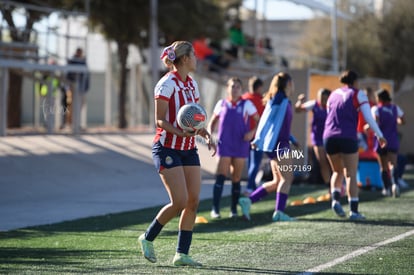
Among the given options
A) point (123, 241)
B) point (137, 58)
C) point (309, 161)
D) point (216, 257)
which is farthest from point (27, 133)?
point (216, 257)

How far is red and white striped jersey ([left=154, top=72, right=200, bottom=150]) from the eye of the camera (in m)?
8.12

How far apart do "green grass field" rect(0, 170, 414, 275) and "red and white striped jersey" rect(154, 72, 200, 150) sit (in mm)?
1135

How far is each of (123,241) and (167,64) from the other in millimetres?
2654

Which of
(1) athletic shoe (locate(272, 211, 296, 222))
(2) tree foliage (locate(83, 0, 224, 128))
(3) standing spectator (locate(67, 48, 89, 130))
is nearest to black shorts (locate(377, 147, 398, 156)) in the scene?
(1) athletic shoe (locate(272, 211, 296, 222))

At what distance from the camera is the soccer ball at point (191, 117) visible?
7.90 m

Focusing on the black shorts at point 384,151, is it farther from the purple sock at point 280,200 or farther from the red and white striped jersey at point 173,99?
the red and white striped jersey at point 173,99

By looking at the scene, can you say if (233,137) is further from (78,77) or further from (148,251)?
(78,77)

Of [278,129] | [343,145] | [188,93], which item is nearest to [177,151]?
[188,93]

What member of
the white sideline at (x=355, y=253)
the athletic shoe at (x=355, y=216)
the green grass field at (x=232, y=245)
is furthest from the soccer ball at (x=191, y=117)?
the athletic shoe at (x=355, y=216)

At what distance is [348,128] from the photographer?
1216cm

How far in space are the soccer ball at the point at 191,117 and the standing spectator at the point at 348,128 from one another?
180 inches

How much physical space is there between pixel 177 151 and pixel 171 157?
0.32 ft

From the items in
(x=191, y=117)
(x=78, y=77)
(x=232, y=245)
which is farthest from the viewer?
(x=78, y=77)

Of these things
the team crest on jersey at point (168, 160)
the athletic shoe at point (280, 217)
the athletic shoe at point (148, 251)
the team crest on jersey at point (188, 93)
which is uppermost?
the team crest on jersey at point (188, 93)
